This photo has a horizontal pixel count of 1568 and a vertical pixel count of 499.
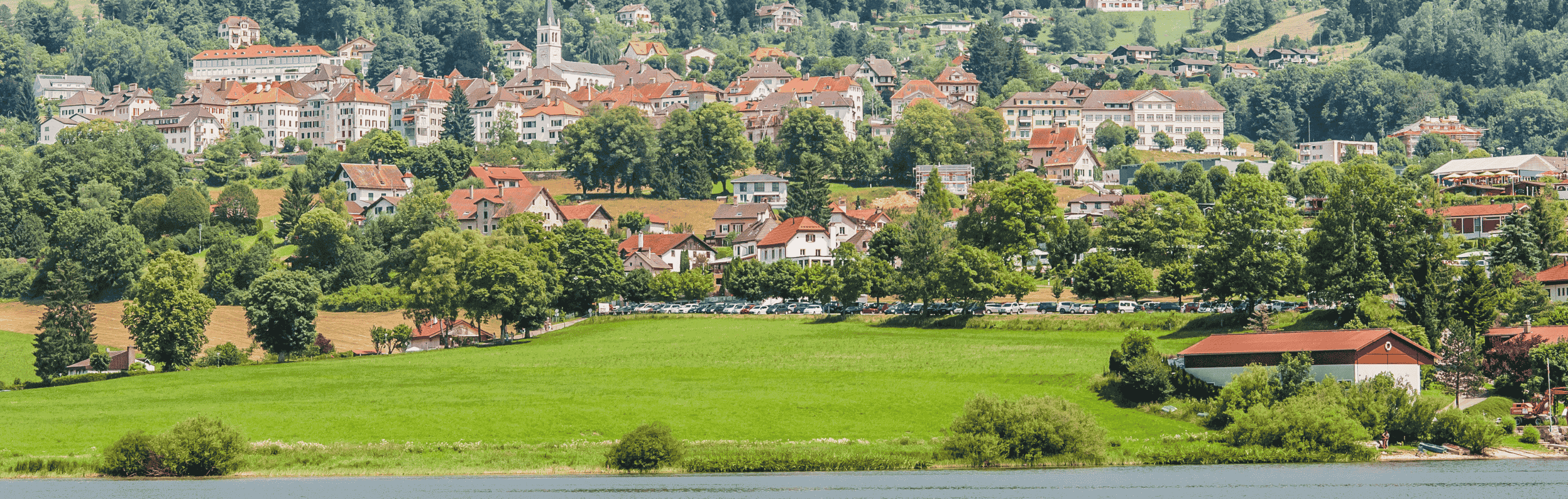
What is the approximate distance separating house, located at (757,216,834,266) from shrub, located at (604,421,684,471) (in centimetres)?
6764

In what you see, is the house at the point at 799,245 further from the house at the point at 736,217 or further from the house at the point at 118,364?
the house at the point at 118,364

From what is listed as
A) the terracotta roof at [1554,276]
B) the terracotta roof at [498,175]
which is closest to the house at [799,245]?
the terracotta roof at [498,175]

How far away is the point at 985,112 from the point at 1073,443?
401 ft

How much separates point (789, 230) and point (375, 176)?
51.8 meters

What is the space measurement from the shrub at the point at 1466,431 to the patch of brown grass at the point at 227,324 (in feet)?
216

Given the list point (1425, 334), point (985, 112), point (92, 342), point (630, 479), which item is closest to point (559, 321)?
point (92, 342)

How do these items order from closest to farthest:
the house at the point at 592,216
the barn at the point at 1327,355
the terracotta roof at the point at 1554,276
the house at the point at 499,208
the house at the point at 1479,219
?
the barn at the point at 1327,355, the terracotta roof at the point at 1554,276, the house at the point at 1479,219, the house at the point at 499,208, the house at the point at 592,216

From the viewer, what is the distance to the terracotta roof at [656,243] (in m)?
133

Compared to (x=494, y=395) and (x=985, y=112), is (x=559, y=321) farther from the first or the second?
(x=985, y=112)

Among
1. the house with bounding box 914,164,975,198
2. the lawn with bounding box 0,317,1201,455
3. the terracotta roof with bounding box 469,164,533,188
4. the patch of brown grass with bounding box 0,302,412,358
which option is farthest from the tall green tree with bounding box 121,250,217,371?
the house with bounding box 914,164,975,198

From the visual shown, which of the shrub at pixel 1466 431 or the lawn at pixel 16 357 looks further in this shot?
the lawn at pixel 16 357

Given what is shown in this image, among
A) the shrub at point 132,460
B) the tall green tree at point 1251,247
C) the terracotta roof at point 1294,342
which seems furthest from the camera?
the tall green tree at point 1251,247

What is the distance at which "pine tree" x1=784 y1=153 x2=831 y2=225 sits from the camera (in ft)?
475

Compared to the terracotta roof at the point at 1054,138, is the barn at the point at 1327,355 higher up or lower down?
lower down
